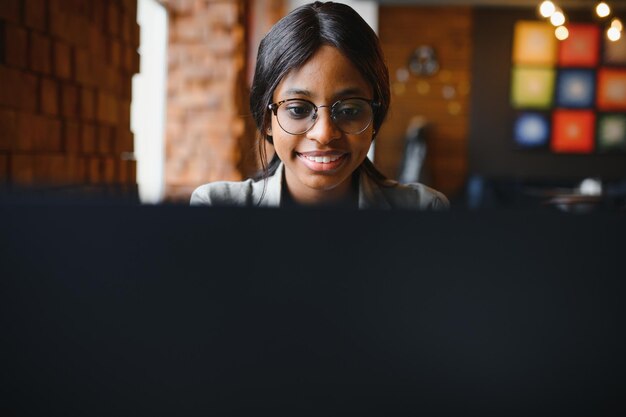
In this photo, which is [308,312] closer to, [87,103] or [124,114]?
[87,103]

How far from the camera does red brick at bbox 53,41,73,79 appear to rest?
1.97 m

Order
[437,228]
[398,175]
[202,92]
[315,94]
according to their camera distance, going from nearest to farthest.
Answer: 1. [437,228]
2. [315,94]
3. [202,92]
4. [398,175]

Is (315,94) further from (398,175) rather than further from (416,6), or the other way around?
(416,6)

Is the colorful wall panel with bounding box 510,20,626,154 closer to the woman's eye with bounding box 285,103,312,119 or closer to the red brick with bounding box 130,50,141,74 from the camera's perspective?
the red brick with bounding box 130,50,141,74

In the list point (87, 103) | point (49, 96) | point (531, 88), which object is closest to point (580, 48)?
point (531, 88)

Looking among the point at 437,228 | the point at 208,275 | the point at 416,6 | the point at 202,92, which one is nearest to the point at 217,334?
the point at 208,275

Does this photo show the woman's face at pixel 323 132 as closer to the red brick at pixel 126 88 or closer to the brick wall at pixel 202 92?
the red brick at pixel 126 88

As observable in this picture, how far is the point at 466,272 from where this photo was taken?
0.41 meters

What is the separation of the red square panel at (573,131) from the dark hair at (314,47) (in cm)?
732

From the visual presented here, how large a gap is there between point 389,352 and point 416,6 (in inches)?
315

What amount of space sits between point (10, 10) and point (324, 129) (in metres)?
1.05

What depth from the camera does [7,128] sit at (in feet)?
5.53

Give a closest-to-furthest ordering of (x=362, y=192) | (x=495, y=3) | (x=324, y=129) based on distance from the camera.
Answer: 1. (x=324, y=129)
2. (x=362, y=192)
3. (x=495, y=3)

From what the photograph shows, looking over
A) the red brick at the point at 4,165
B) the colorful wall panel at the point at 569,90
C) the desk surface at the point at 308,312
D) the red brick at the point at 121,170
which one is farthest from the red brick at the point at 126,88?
the colorful wall panel at the point at 569,90
